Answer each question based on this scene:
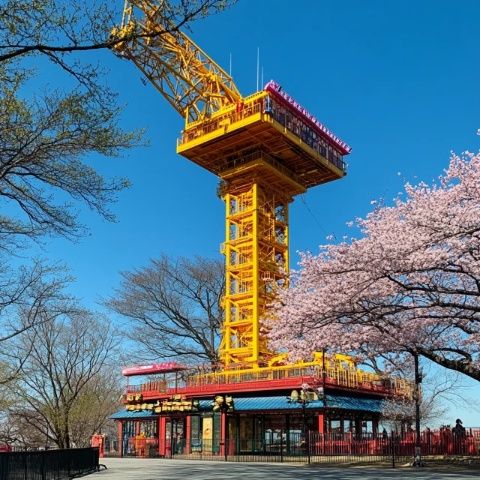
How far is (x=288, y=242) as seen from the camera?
55094mm

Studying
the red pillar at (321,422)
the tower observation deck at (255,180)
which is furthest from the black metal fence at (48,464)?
the tower observation deck at (255,180)

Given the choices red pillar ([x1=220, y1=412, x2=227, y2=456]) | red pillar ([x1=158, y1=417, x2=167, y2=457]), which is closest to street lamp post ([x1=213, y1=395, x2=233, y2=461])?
red pillar ([x1=220, y1=412, x2=227, y2=456])

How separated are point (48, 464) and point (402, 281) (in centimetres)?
1374

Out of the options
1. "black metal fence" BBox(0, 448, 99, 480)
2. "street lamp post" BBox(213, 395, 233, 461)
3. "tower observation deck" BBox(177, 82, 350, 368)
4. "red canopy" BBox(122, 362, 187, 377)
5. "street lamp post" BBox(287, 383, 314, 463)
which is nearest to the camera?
"black metal fence" BBox(0, 448, 99, 480)

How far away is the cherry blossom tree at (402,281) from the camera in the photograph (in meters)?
19.7

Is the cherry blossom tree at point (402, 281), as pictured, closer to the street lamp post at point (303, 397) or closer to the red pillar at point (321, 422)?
the street lamp post at point (303, 397)

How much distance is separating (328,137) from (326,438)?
32.6m

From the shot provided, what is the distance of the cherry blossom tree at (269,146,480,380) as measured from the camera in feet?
64.7

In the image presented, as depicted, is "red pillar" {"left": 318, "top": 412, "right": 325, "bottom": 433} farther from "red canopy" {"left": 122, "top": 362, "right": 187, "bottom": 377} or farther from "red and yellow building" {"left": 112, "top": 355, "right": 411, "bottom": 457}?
"red canopy" {"left": 122, "top": 362, "right": 187, "bottom": 377}

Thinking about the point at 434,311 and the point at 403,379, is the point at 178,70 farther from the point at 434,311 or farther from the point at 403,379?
the point at 434,311

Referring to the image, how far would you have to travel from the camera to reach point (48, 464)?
1847cm

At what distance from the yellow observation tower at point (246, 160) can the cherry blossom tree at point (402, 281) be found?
72.2 ft

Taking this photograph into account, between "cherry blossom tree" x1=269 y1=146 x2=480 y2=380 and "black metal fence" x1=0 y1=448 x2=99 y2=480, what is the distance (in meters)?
9.42

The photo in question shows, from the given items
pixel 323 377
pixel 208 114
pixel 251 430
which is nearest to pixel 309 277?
pixel 323 377
